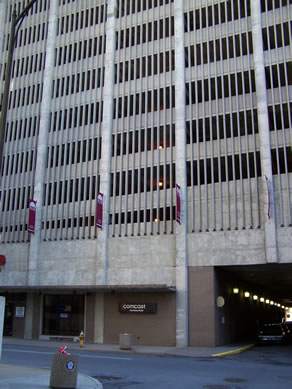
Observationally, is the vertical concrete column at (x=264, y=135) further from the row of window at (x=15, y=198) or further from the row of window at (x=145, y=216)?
the row of window at (x=15, y=198)

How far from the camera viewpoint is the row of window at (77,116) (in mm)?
36656

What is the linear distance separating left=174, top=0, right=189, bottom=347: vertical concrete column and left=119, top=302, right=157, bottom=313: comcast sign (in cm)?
186

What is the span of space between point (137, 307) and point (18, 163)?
1749 centimetres

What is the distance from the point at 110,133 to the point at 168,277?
1290 centimetres

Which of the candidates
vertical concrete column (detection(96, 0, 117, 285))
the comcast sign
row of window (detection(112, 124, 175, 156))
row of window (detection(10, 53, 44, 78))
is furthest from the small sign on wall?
row of window (detection(10, 53, 44, 78))

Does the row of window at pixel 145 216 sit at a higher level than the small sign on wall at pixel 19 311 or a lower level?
higher

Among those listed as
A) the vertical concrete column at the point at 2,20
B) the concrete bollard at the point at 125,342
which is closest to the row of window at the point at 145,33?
the vertical concrete column at the point at 2,20

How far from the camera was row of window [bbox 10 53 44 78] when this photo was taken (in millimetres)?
40500

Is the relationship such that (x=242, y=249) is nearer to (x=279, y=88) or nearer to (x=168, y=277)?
(x=168, y=277)

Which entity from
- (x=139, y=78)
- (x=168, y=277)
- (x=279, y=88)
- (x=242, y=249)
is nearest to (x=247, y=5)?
(x=279, y=88)

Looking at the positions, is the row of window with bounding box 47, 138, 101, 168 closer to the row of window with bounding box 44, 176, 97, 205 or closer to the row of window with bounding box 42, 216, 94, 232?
the row of window with bounding box 44, 176, 97, 205

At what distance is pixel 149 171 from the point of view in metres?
33.2

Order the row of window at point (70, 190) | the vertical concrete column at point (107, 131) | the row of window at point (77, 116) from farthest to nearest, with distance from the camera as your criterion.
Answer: the row of window at point (77, 116), the row of window at point (70, 190), the vertical concrete column at point (107, 131)

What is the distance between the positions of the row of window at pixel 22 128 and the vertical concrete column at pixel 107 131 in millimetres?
7254
